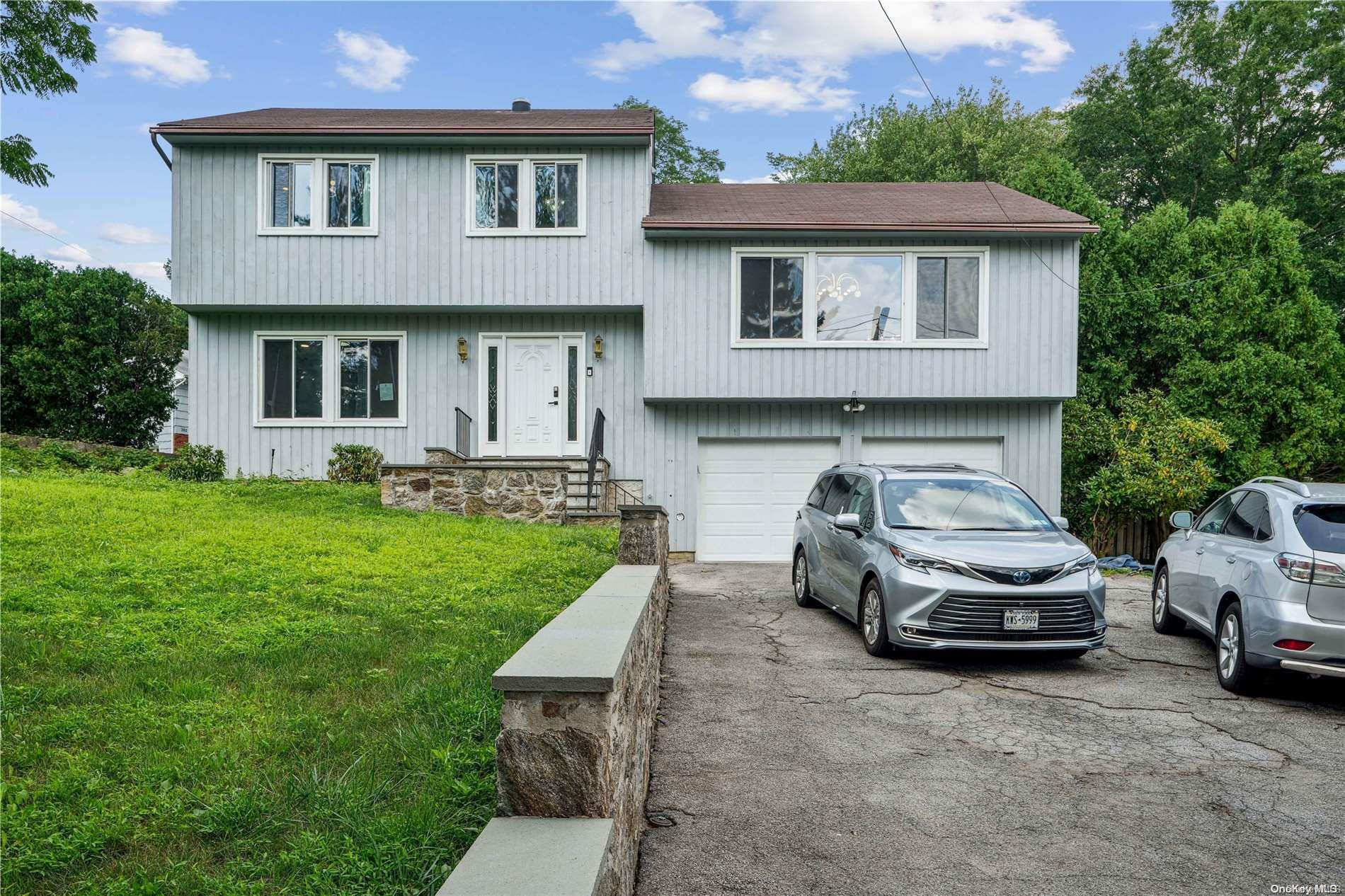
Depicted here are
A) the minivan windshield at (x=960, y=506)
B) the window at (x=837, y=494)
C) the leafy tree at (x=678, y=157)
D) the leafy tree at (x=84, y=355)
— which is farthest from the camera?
the leafy tree at (x=678, y=157)

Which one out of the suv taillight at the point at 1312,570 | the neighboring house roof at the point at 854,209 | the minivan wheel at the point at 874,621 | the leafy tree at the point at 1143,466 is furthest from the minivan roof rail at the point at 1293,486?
the leafy tree at the point at 1143,466

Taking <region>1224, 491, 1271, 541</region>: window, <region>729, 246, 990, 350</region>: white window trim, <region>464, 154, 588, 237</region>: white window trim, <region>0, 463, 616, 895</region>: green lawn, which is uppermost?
<region>464, 154, 588, 237</region>: white window trim

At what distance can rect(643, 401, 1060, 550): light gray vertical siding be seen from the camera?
17.6 m

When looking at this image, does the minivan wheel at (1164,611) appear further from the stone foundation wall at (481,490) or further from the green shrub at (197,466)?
the green shrub at (197,466)

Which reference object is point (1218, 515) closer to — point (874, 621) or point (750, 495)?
point (874, 621)

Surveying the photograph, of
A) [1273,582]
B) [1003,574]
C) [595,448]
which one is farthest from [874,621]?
[595,448]

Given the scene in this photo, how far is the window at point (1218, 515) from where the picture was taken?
8.52 metres

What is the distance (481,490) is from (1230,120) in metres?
28.2

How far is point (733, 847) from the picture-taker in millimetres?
4230

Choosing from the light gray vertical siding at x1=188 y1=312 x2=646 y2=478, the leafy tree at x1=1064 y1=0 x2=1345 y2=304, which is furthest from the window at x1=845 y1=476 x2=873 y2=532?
the leafy tree at x1=1064 y1=0 x2=1345 y2=304

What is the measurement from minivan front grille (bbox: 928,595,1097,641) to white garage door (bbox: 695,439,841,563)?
10.0 meters

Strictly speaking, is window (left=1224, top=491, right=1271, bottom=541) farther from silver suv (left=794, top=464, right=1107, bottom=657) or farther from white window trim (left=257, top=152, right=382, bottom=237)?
white window trim (left=257, top=152, right=382, bottom=237)

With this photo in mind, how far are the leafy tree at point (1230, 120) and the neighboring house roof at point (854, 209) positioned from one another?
13681 millimetres

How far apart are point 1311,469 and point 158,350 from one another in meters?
31.2
